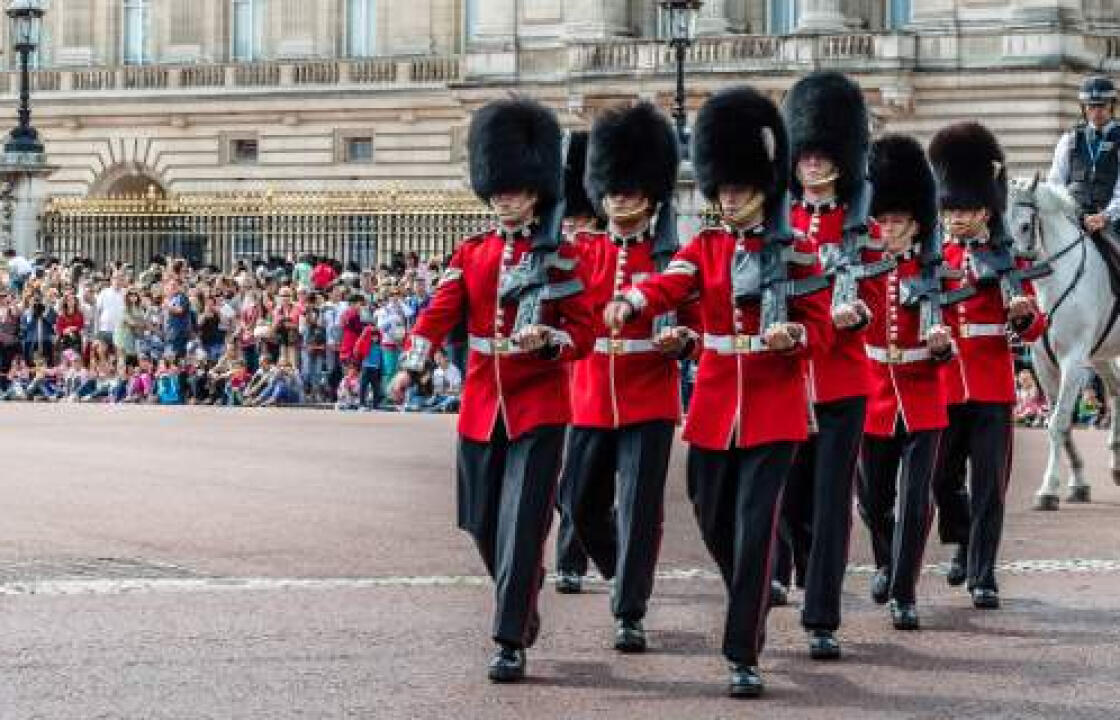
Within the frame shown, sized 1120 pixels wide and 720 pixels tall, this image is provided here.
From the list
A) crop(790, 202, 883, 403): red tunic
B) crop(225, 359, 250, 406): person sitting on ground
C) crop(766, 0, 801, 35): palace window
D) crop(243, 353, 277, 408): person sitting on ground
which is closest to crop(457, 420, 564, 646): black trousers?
crop(790, 202, 883, 403): red tunic

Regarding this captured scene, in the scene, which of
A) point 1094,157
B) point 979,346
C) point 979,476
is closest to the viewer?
point 979,476

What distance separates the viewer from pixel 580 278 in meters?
9.87

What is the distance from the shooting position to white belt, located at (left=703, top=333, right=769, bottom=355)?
9.20 metres

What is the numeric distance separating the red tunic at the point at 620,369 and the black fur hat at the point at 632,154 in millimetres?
195

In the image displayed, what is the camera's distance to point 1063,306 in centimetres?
1567

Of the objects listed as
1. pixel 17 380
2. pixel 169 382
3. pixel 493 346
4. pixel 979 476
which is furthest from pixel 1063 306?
pixel 17 380

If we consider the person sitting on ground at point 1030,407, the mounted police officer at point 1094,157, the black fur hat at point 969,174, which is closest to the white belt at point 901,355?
the black fur hat at point 969,174

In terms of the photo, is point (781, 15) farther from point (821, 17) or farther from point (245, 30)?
point (245, 30)

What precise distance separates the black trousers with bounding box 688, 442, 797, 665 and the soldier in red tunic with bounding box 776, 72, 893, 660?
518mm

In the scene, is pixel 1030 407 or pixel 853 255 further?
pixel 1030 407

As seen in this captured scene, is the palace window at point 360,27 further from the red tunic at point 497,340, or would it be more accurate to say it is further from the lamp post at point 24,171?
the red tunic at point 497,340

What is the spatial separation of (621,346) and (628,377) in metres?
0.18

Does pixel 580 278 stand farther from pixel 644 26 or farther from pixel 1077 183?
pixel 644 26

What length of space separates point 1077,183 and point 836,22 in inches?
1002
